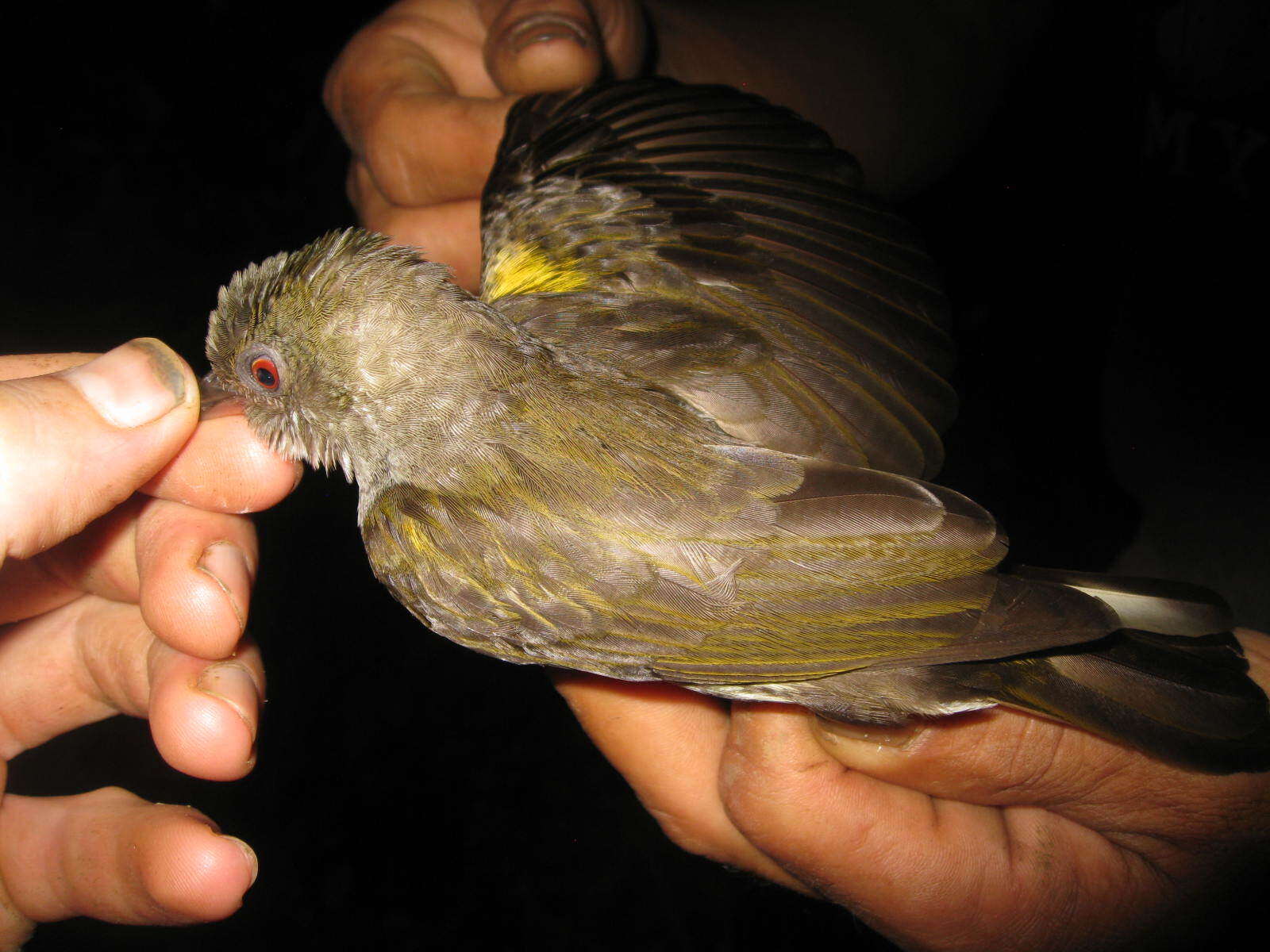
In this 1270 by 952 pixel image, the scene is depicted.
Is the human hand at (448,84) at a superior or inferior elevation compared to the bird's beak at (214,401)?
superior

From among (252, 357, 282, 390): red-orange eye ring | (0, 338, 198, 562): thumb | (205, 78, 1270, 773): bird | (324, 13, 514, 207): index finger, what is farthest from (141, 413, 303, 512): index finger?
(324, 13, 514, 207): index finger

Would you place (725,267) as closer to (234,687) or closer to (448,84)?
(448,84)

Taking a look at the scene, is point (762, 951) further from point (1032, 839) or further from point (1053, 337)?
point (1053, 337)

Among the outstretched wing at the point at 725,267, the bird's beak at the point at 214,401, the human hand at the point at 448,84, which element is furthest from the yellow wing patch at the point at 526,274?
the bird's beak at the point at 214,401

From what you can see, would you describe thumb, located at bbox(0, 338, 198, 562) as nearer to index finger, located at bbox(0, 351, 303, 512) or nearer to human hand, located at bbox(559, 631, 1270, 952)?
index finger, located at bbox(0, 351, 303, 512)

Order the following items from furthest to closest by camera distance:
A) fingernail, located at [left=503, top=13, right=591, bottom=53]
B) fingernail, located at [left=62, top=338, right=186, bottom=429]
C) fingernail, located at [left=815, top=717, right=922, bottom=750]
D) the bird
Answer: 1. fingernail, located at [left=503, top=13, right=591, bottom=53]
2. fingernail, located at [left=815, top=717, right=922, bottom=750]
3. the bird
4. fingernail, located at [left=62, top=338, right=186, bottom=429]

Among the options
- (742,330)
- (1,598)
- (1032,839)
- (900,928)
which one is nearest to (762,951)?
(900,928)

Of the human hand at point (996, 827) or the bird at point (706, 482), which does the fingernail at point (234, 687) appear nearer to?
the bird at point (706, 482)
